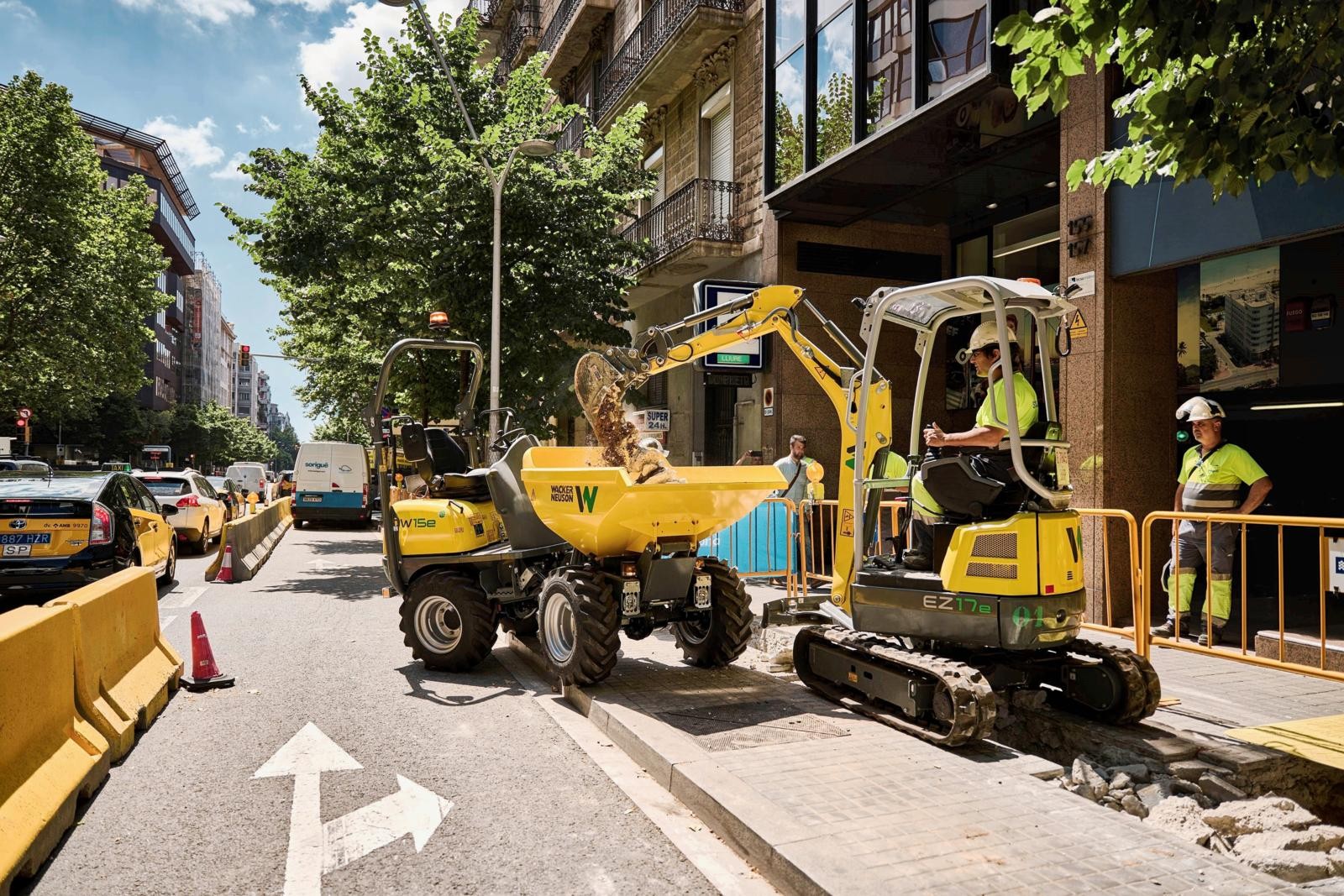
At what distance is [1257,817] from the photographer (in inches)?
180

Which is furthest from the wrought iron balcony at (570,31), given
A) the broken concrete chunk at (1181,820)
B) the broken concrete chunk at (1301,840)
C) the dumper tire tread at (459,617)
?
the broken concrete chunk at (1301,840)

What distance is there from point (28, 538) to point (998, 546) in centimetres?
923

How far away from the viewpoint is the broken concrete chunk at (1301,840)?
424 cm

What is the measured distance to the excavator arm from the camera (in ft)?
22.3

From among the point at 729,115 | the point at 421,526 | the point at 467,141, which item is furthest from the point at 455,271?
the point at 421,526

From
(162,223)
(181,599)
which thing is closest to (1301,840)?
(181,599)

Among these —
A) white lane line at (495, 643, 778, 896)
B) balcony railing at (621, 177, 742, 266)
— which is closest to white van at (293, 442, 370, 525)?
balcony railing at (621, 177, 742, 266)

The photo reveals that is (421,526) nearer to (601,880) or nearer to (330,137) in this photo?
(601,880)

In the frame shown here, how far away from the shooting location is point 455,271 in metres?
17.0

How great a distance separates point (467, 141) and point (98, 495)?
30.1 feet

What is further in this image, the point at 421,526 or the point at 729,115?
the point at 729,115

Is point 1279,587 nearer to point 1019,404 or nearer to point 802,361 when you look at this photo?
point 1019,404

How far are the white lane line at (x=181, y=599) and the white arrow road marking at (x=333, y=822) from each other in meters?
7.12

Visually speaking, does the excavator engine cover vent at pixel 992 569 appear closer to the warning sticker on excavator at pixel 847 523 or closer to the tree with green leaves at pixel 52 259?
the warning sticker on excavator at pixel 847 523
